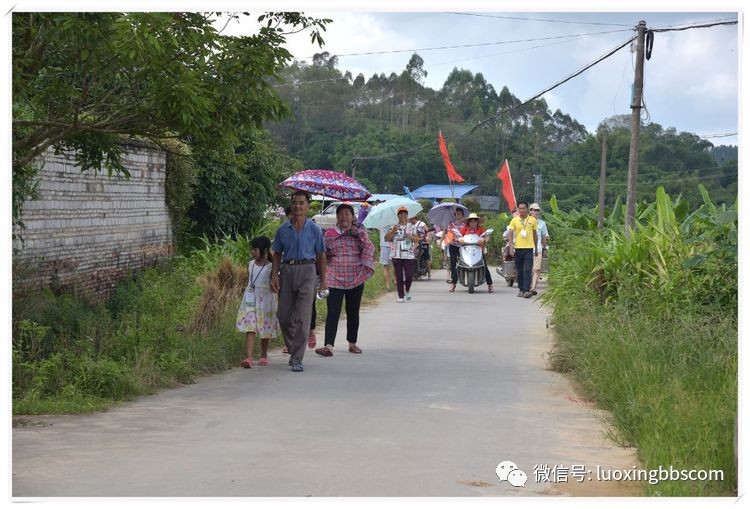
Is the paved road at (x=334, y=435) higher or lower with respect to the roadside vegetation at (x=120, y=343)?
lower

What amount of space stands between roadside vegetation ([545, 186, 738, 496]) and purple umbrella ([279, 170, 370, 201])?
298 centimetres

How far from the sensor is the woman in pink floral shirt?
12.8 meters

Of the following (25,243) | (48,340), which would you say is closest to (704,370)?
(48,340)

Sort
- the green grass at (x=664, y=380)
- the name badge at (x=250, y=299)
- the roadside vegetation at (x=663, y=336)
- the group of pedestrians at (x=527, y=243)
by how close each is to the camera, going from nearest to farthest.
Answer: the green grass at (x=664, y=380) < the roadside vegetation at (x=663, y=336) < the name badge at (x=250, y=299) < the group of pedestrians at (x=527, y=243)

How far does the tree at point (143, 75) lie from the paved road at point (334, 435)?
2.46m

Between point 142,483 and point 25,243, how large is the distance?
7.58m

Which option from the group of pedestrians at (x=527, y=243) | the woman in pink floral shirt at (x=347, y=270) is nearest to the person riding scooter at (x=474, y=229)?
the group of pedestrians at (x=527, y=243)

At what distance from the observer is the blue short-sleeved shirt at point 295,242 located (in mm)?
11602

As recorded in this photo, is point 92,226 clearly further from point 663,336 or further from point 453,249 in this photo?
point 453,249

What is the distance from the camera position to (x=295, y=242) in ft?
38.1

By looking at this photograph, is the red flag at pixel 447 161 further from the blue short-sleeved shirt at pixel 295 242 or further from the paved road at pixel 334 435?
the blue short-sleeved shirt at pixel 295 242

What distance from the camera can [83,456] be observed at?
23.5ft

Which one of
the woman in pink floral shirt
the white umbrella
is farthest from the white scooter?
→ the woman in pink floral shirt

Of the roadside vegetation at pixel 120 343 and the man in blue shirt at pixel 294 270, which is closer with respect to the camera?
the roadside vegetation at pixel 120 343
